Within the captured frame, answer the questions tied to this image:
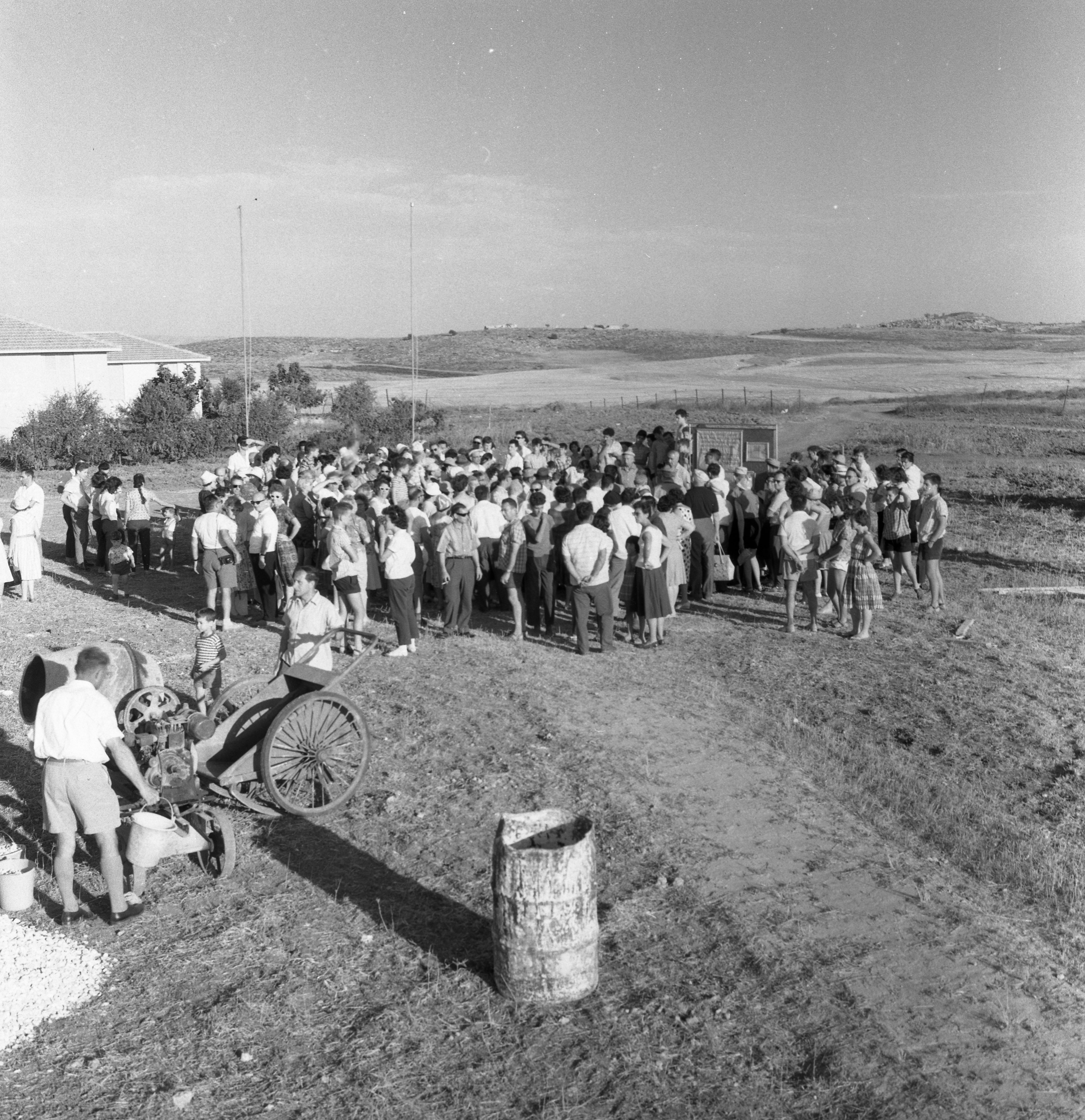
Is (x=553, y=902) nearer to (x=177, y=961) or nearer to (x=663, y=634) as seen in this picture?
(x=177, y=961)

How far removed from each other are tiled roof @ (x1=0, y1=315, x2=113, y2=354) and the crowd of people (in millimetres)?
21713

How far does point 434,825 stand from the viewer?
25.4ft

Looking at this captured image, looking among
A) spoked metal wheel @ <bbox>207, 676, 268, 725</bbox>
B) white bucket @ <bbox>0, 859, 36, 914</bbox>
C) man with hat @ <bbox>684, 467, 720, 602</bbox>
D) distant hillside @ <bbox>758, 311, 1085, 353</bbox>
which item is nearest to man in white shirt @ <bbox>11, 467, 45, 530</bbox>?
spoked metal wheel @ <bbox>207, 676, 268, 725</bbox>

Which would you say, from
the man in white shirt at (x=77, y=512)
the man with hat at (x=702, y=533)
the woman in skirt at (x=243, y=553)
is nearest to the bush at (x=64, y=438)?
the man in white shirt at (x=77, y=512)

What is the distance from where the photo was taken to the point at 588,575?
11438 millimetres

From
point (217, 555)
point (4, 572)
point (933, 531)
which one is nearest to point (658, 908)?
point (217, 555)

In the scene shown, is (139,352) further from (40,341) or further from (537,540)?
(537,540)

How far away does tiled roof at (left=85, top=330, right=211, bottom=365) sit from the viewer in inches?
1639

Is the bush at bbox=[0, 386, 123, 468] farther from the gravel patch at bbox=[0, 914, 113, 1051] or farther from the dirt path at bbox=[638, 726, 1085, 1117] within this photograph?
the dirt path at bbox=[638, 726, 1085, 1117]

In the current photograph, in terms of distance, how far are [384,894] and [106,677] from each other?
2069 millimetres

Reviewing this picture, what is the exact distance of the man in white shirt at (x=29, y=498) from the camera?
14.3 m

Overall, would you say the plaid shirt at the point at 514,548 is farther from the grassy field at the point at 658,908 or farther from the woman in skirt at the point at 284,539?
the woman in skirt at the point at 284,539

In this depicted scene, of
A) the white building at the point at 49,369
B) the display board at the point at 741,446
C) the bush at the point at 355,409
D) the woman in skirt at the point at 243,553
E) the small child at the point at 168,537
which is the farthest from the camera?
the bush at the point at 355,409

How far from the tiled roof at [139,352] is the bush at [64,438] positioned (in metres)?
6.38
